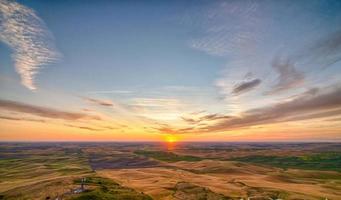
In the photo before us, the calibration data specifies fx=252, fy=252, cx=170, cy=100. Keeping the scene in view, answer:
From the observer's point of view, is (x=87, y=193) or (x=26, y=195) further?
(x=26, y=195)

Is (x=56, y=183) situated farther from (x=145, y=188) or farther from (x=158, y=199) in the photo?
(x=158, y=199)

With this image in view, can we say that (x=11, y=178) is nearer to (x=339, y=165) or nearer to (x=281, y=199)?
(x=281, y=199)

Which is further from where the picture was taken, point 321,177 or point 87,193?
point 321,177

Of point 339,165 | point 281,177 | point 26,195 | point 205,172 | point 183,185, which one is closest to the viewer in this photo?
point 26,195

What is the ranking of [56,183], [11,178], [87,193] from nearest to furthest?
1. [87,193]
2. [56,183]
3. [11,178]

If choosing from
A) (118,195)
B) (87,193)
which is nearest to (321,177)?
(118,195)

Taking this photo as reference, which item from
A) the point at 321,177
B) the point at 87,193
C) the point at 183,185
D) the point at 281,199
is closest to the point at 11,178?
the point at 87,193

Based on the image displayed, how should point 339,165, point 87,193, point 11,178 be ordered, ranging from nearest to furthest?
1. point 87,193
2. point 11,178
3. point 339,165

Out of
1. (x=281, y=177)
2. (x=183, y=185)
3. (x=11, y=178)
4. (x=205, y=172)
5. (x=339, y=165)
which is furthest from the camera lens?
(x=339, y=165)
